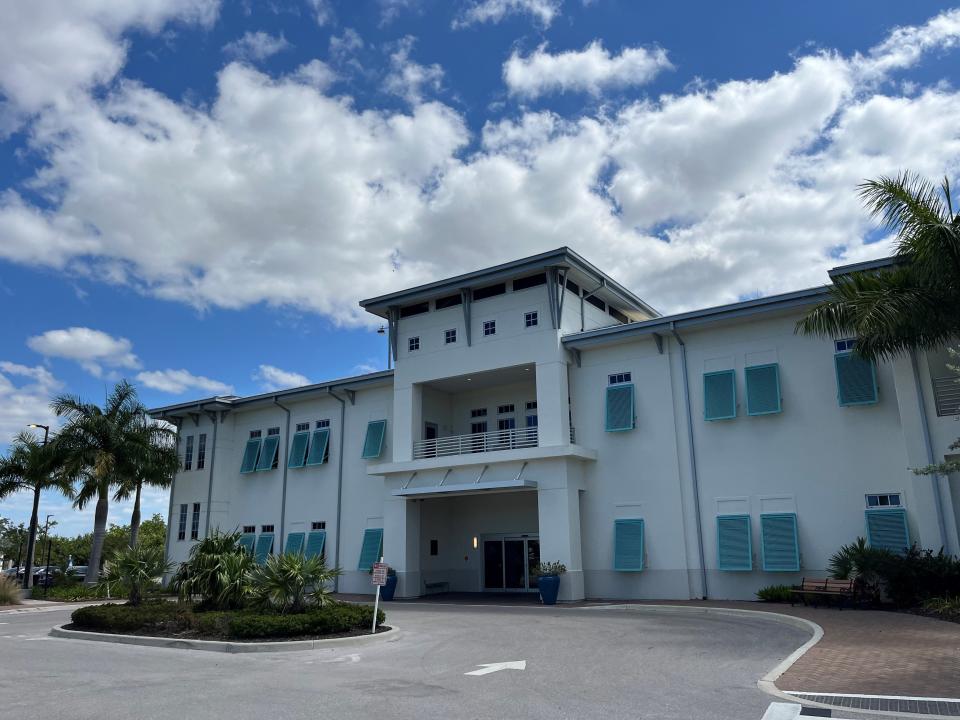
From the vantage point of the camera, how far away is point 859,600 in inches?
735

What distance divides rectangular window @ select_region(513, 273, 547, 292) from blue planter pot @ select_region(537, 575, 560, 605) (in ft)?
32.5

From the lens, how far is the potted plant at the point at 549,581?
76.4 ft

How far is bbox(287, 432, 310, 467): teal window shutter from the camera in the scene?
32938 mm

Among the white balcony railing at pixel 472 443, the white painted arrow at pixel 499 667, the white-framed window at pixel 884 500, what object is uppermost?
the white balcony railing at pixel 472 443

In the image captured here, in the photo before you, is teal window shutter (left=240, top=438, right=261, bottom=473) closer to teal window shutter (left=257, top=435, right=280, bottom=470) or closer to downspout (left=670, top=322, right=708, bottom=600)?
teal window shutter (left=257, top=435, right=280, bottom=470)

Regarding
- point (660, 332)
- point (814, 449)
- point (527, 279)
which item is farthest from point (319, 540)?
point (814, 449)

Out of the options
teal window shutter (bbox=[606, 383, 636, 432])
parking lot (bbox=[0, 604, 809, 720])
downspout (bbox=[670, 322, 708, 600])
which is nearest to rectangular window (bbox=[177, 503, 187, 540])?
parking lot (bbox=[0, 604, 809, 720])

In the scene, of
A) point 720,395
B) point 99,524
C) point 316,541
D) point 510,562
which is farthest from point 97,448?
point 720,395

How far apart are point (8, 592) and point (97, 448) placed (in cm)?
633

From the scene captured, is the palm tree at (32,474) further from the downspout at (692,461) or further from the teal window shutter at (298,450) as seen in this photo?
Result: the downspout at (692,461)

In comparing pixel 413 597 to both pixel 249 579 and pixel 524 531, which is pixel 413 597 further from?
pixel 249 579

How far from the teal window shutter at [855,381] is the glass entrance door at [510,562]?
12034 millimetres

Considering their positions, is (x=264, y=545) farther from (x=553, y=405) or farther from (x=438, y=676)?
(x=438, y=676)

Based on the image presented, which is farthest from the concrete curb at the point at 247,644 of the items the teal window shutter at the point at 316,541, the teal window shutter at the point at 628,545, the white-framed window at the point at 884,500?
the teal window shutter at the point at 316,541
